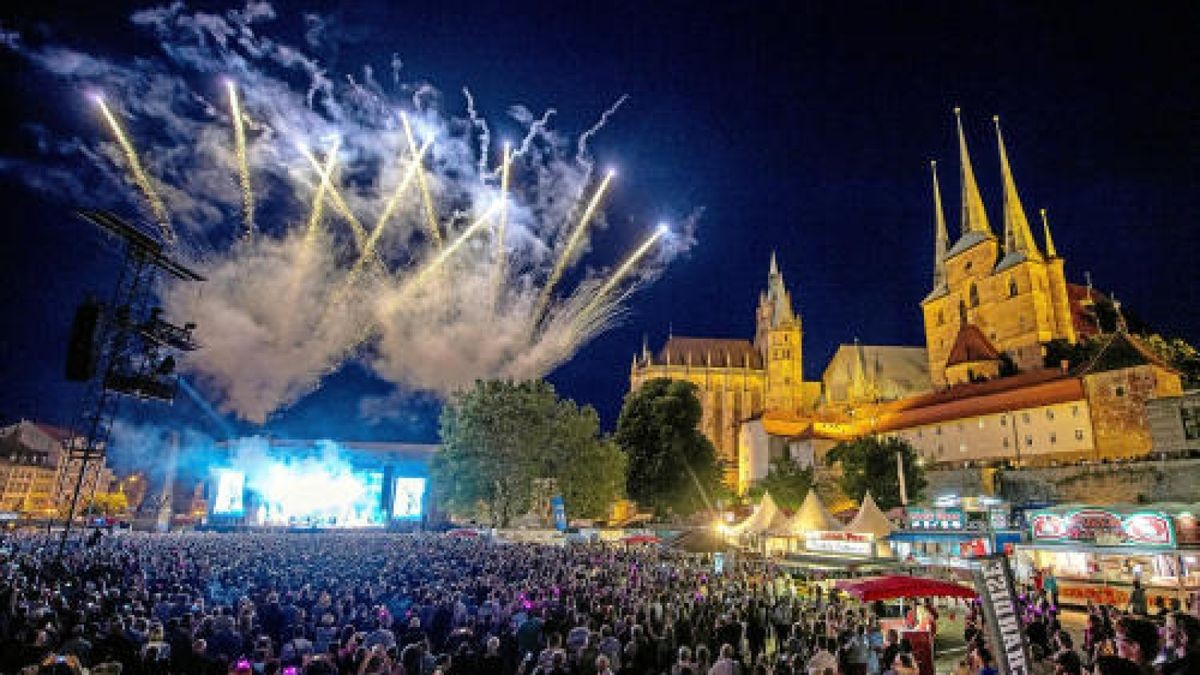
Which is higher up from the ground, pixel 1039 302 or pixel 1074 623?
pixel 1039 302

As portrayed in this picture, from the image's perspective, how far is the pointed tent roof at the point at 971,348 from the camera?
201 feet

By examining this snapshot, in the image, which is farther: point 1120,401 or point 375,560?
point 1120,401

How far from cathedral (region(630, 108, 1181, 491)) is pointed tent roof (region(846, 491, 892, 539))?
80.5 feet

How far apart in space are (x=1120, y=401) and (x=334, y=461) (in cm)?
5896

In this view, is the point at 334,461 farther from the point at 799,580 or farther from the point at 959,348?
the point at 959,348

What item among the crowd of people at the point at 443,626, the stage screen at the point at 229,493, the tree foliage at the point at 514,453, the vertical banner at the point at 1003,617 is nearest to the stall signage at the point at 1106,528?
the crowd of people at the point at 443,626

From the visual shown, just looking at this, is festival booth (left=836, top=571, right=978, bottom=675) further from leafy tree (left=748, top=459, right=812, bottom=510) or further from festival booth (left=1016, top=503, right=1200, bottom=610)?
leafy tree (left=748, top=459, right=812, bottom=510)

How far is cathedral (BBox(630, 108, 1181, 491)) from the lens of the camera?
1596 inches

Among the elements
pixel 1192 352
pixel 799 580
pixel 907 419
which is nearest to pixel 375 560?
pixel 799 580

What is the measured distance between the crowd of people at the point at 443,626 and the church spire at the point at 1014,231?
2311 inches

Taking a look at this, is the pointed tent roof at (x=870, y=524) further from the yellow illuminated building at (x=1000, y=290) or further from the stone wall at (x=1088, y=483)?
the yellow illuminated building at (x=1000, y=290)

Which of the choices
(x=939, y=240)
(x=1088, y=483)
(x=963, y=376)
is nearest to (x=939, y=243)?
(x=939, y=240)

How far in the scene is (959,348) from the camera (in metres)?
63.5

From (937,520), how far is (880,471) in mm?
15489
